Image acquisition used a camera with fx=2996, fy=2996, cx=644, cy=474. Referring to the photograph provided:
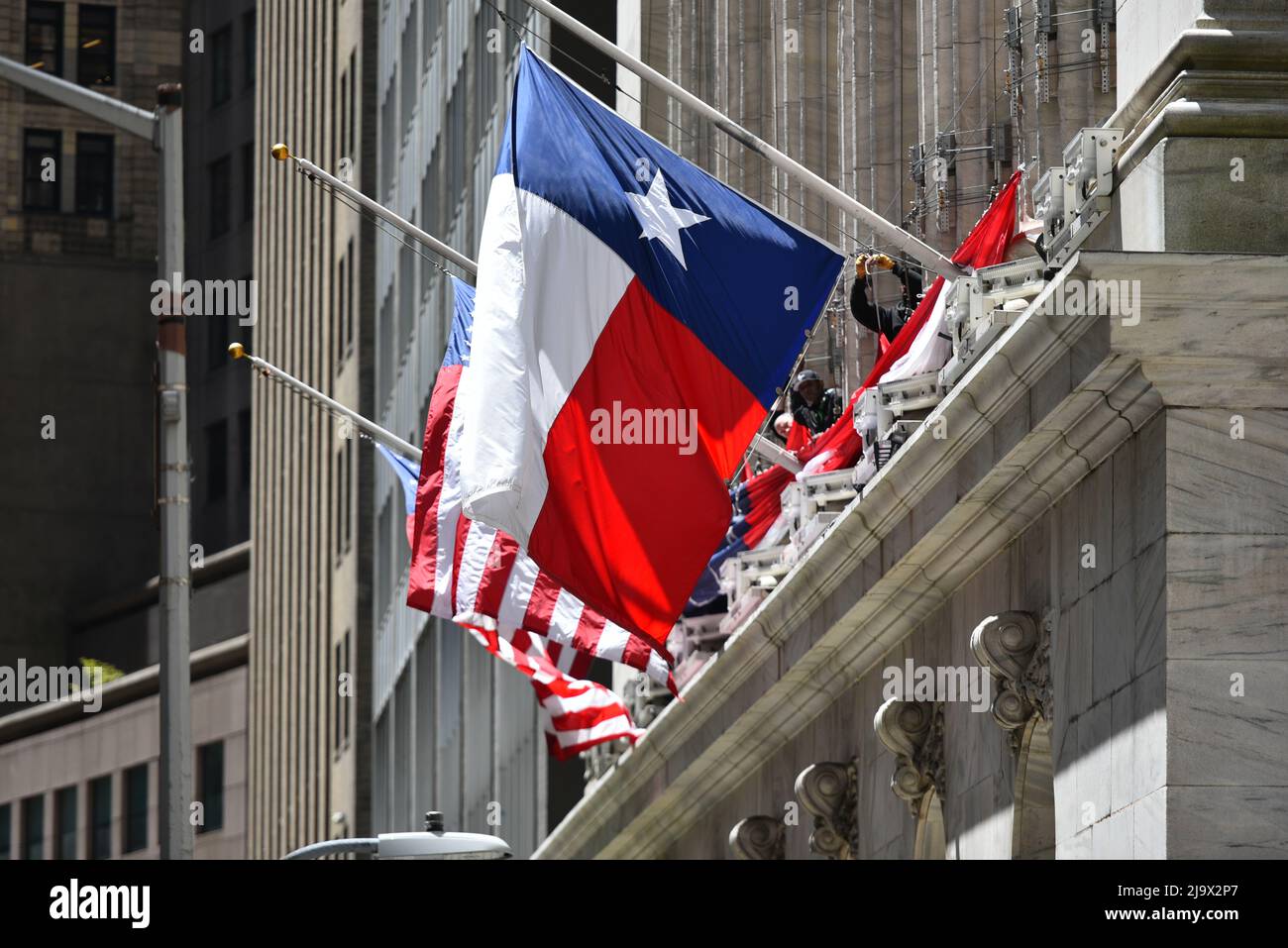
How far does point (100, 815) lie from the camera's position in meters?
96.9

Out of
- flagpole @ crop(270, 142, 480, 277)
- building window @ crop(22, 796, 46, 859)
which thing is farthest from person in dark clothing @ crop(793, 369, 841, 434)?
building window @ crop(22, 796, 46, 859)

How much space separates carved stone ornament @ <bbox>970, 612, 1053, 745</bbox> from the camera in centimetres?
1894

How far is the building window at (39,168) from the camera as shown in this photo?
116m

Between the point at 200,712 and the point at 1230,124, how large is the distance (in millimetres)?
78705

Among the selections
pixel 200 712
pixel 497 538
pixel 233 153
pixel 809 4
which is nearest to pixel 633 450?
pixel 497 538

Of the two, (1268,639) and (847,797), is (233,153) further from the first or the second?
(1268,639)

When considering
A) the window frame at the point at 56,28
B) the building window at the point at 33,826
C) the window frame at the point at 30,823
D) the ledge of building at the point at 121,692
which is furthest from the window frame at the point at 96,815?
the window frame at the point at 56,28

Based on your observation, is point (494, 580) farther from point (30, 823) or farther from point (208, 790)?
point (30, 823)

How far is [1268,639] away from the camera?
16.0 meters

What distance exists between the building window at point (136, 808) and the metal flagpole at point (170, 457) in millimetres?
75512

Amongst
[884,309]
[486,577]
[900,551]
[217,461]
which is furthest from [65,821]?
[900,551]

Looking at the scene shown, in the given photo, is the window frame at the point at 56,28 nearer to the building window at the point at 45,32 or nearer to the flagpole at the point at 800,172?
the building window at the point at 45,32

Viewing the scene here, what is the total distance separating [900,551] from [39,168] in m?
99.8

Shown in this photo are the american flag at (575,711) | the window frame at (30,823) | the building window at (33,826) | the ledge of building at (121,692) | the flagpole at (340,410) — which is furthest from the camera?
the building window at (33,826)
